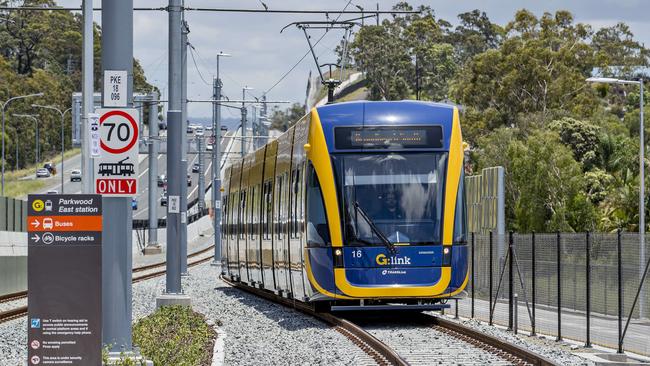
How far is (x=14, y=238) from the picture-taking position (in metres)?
41.2

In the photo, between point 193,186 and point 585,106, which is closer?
point 585,106

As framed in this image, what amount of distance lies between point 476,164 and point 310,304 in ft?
185

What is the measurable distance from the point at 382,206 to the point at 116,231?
941 cm

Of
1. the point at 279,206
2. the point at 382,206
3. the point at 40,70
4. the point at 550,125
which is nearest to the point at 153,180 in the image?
the point at 550,125

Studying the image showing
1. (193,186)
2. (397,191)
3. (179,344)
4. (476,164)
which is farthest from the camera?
(193,186)

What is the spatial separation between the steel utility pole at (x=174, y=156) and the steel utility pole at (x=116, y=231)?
1356 centimetres

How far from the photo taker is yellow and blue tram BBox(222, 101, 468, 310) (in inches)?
861

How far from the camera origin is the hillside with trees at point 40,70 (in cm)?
13450

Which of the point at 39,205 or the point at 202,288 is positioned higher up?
the point at 39,205

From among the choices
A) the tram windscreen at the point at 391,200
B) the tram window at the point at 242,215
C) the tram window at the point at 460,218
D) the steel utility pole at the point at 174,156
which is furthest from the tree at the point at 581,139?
the tram windscreen at the point at 391,200

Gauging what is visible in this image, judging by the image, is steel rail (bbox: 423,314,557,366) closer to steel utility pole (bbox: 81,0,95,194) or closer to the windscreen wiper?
the windscreen wiper

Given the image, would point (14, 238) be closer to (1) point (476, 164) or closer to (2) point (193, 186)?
(1) point (476, 164)

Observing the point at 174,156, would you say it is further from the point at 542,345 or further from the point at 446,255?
the point at 542,345

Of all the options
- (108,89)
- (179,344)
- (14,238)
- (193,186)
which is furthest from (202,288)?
(193,186)
